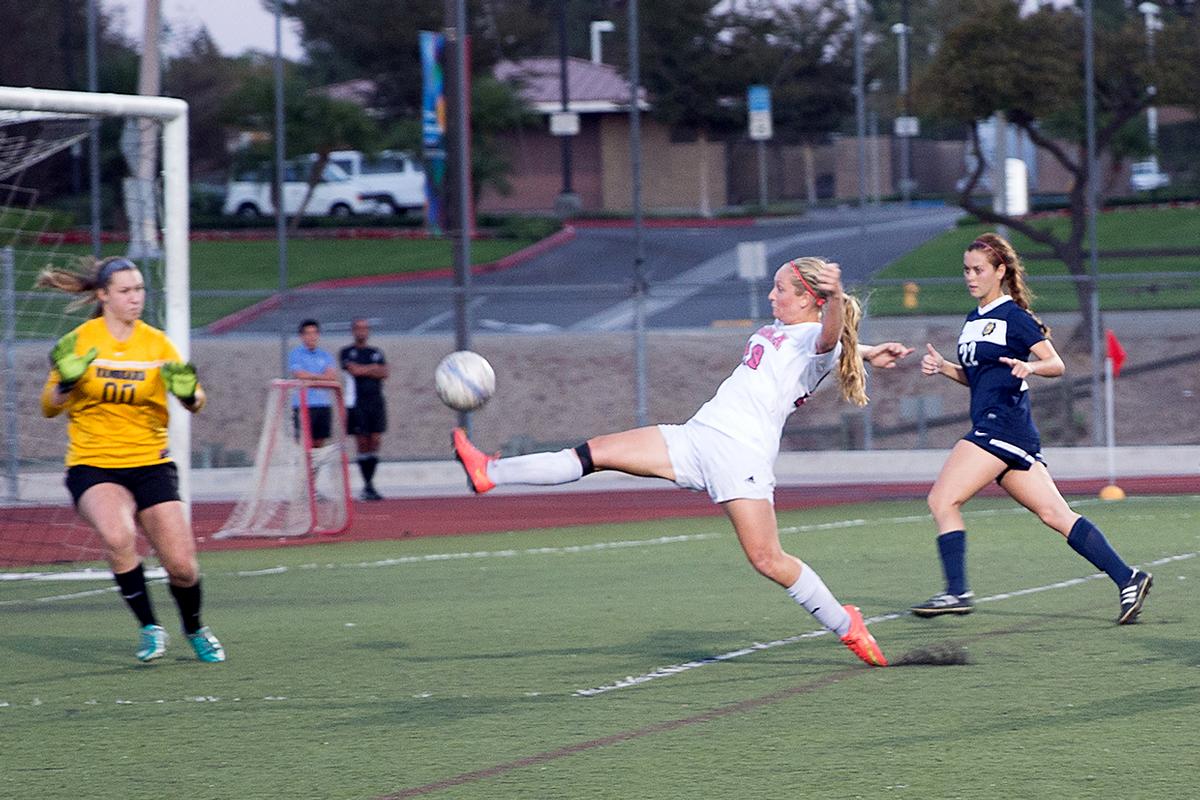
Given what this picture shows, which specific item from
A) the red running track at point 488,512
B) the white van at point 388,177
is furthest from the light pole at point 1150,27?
the white van at point 388,177

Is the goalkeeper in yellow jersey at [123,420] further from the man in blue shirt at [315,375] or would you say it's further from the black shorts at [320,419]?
the black shorts at [320,419]

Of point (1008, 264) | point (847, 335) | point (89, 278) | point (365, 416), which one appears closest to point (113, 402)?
point (89, 278)

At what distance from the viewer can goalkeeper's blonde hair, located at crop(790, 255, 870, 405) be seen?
7.38 m

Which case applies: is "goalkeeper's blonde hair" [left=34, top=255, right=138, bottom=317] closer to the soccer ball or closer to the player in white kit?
the soccer ball

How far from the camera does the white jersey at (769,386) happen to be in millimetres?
7371

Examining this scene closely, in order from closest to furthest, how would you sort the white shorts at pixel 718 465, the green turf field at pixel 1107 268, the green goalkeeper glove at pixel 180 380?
the white shorts at pixel 718 465
the green goalkeeper glove at pixel 180 380
the green turf field at pixel 1107 268

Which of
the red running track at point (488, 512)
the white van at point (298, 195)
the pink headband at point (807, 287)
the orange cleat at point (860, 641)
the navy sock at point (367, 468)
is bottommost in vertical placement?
the red running track at point (488, 512)

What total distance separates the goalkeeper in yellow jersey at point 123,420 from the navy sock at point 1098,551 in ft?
15.0

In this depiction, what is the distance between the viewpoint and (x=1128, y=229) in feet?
110

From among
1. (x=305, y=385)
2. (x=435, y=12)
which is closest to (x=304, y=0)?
(x=435, y=12)

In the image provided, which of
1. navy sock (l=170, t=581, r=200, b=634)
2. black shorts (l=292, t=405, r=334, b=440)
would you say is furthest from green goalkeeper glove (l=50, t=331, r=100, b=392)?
black shorts (l=292, t=405, r=334, b=440)

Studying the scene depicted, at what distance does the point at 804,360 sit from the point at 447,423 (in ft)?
61.3

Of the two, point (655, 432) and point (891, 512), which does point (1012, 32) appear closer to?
point (891, 512)

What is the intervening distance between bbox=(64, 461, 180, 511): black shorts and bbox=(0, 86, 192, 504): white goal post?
309cm
